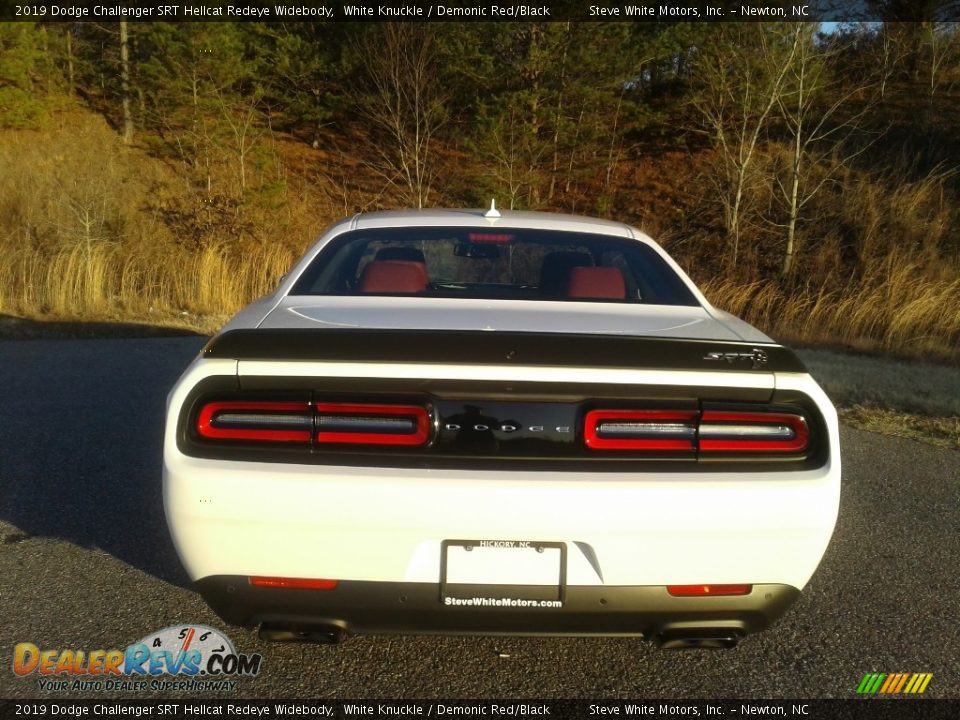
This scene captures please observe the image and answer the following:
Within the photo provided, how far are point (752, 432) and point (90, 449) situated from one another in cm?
405

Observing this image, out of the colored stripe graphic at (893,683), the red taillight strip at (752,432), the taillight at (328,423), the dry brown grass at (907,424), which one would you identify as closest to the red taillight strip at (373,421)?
the taillight at (328,423)

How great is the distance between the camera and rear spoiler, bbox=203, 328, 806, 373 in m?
2.13

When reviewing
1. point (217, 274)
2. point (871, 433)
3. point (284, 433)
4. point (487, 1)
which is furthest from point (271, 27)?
point (284, 433)

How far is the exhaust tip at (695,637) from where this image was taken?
2.19 metres

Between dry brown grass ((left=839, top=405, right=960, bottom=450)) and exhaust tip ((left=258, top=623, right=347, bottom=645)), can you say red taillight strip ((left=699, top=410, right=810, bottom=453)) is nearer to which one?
exhaust tip ((left=258, top=623, right=347, bottom=645))

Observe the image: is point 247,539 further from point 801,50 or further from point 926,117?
point 926,117

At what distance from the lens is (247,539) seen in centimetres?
210

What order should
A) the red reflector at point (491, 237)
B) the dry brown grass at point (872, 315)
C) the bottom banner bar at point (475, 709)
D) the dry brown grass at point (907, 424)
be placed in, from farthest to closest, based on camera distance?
the dry brown grass at point (872, 315)
the dry brown grass at point (907, 424)
the red reflector at point (491, 237)
the bottom banner bar at point (475, 709)

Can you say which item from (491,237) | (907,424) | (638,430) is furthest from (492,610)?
(907,424)

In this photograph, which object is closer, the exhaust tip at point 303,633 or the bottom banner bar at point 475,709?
the exhaust tip at point 303,633

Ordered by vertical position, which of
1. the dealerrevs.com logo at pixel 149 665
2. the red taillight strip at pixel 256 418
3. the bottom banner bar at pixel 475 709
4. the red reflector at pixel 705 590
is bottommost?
the dealerrevs.com logo at pixel 149 665

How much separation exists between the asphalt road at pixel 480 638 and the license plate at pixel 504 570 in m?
0.51

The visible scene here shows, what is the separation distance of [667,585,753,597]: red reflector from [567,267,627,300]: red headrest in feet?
4.40

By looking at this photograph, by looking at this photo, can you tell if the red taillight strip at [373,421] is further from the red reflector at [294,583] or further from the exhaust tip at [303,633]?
the exhaust tip at [303,633]
